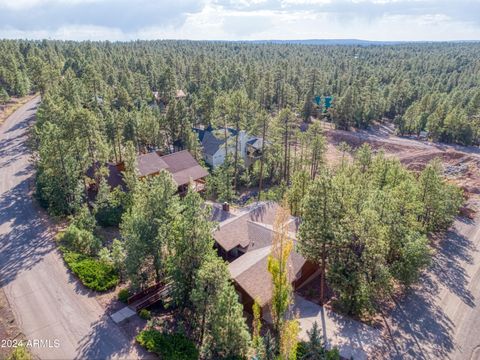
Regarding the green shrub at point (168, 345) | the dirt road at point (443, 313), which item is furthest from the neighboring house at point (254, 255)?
the dirt road at point (443, 313)

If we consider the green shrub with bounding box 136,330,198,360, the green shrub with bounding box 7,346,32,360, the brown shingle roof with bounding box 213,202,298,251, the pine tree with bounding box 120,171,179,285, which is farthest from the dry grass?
the green shrub with bounding box 136,330,198,360

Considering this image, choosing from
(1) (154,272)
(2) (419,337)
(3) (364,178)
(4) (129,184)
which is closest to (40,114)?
(4) (129,184)

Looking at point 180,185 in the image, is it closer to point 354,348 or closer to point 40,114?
point 40,114

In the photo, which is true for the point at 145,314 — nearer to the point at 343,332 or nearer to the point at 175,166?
the point at 343,332

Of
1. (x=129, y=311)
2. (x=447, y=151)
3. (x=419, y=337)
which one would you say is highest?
(x=129, y=311)

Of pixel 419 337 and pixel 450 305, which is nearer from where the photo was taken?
pixel 419 337

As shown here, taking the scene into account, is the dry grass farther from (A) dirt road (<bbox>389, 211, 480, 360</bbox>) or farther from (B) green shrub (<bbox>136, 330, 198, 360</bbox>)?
(A) dirt road (<bbox>389, 211, 480, 360</bbox>)

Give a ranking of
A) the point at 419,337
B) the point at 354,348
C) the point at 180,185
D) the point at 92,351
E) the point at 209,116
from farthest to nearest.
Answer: the point at 209,116 < the point at 180,185 < the point at 419,337 < the point at 354,348 < the point at 92,351

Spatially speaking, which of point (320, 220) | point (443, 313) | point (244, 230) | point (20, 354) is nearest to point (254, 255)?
point (244, 230)
